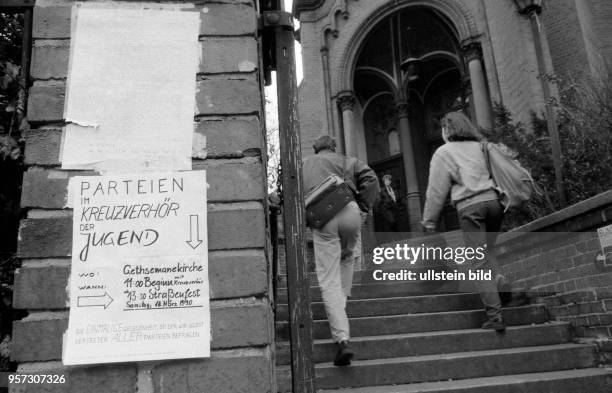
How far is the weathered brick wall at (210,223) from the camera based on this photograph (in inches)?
52.6

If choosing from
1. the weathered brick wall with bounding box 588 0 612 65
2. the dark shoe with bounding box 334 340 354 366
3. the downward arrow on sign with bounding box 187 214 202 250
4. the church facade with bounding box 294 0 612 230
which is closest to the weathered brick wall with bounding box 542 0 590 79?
the church facade with bounding box 294 0 612 230

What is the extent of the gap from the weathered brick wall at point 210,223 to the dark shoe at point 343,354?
7.82 ft

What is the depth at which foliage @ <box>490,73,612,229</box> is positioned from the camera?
5.59 meters

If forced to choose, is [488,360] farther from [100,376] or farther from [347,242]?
[100,376]

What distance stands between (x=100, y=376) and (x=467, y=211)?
3.46m

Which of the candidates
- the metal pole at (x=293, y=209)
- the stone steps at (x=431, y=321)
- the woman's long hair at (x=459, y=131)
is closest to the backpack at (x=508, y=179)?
the woman's long hair at (x=459, y=131)

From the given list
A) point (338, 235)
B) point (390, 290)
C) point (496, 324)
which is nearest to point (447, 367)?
point (496, 324)

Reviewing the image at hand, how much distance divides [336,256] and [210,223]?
102 inches

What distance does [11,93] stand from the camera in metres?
2.69

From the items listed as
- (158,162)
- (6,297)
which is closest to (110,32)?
(158,162)

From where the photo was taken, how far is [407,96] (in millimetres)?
14188

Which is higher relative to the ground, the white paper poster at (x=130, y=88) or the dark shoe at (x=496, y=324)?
the white paper poster at (x=130, y=88)

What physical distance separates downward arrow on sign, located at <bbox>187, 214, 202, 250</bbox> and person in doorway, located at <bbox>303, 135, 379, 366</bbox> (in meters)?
2.48

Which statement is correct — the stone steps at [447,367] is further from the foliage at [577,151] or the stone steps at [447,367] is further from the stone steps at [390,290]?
the foliage at [577,151]
